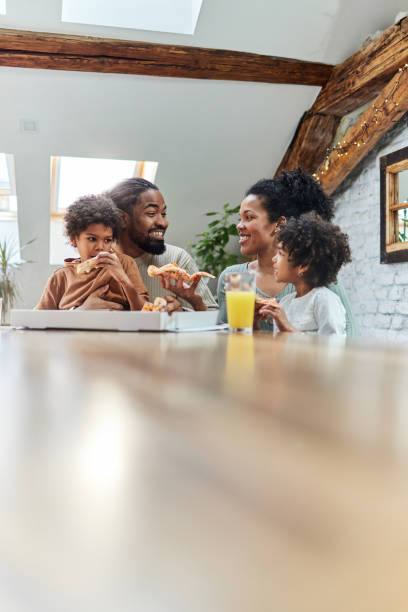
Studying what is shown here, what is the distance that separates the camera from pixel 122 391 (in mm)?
163

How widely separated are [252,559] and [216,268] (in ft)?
15.5

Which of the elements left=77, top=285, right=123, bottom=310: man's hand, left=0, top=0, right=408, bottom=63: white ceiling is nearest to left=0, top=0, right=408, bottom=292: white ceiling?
left=0, top=0, right=408, bottom=63: white ceiling

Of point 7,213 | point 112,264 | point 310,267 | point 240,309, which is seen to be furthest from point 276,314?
point 7,213

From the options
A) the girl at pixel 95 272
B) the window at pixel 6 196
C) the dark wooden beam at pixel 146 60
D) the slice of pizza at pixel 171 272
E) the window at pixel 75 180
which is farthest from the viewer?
the window at pixel 75 180

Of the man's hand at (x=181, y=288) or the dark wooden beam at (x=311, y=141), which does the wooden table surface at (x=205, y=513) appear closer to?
the man's hand at (x=181, y=288)

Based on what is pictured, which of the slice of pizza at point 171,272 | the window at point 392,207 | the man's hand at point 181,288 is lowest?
the man's hand at point 181,288

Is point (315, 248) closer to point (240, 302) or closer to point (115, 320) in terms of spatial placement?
point (240, 302)

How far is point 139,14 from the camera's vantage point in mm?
3723

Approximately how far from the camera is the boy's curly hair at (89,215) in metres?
2.09

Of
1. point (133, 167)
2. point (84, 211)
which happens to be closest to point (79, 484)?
point (84, 211)

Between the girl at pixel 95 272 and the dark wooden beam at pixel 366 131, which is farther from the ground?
the dark wooden beam at pixel 366 131

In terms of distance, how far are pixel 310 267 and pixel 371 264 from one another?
225 centimetres

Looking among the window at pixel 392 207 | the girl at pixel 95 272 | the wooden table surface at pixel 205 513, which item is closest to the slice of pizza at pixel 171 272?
the girl at pixel 95 272

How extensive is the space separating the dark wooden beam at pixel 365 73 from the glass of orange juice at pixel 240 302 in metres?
3.04
